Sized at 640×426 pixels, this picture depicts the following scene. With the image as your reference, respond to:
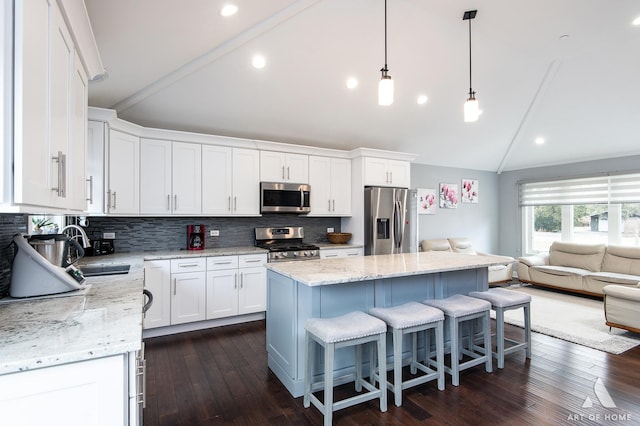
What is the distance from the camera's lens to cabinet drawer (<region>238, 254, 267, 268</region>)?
413 cm

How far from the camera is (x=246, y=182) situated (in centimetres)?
446

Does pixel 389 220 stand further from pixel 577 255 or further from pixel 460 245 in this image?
pixel 577 255

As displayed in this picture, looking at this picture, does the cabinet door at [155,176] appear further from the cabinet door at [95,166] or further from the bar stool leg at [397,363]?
the bar stool leg at [397,363]

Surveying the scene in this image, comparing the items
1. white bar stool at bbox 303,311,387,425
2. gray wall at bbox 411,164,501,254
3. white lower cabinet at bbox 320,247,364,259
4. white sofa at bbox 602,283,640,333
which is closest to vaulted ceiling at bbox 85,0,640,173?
gray wall at bbox 411,164,501,254

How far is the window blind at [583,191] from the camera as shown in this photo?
18.8ft

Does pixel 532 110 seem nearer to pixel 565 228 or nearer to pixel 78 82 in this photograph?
pixel 565 228

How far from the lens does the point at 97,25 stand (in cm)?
229

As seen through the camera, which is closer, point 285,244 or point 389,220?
point 285,244

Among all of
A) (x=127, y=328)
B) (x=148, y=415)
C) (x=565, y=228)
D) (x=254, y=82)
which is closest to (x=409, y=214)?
(x=254, y=82)

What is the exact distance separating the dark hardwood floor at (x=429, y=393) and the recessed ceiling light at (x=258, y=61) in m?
2.99

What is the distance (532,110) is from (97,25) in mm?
6016

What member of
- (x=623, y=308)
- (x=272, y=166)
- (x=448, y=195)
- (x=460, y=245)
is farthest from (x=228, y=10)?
(x=460, y=245)

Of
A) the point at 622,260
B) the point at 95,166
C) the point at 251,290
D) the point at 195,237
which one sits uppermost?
the point at 95,166

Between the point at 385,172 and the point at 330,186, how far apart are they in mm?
940
